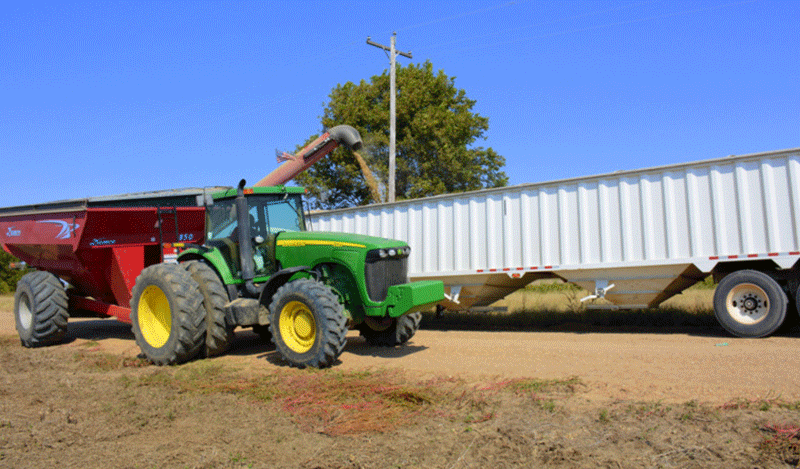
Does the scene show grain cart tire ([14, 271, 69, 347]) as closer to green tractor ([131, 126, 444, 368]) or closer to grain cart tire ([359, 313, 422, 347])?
green tractor ([131, 126, 444, 368])

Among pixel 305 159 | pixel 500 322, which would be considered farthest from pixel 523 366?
pixel 305 159

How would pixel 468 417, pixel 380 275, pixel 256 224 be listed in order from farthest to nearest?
pixel 256 224 < pixel 380 275 < pixel 468 417

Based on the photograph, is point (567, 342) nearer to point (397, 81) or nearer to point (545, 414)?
point (545, 414)

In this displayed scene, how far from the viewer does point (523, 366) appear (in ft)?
22.3

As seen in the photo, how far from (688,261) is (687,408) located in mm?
5294

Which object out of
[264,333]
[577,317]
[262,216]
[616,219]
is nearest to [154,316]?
[264,333]

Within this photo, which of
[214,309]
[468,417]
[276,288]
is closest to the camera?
[468,417]

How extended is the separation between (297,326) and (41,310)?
5213mm

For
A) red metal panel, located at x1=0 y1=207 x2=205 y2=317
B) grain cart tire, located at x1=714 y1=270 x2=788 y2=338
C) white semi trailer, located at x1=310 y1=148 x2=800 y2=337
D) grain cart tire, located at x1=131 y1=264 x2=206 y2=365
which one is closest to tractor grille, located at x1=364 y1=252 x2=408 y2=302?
grain cart tire, located at x1=131 y1=264 x2=206 y2=365

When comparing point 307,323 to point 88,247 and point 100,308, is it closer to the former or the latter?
point 88,247

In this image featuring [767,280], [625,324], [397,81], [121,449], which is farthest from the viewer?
[397,81]

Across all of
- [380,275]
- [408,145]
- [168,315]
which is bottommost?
[168,315]

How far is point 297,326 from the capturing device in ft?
23.0

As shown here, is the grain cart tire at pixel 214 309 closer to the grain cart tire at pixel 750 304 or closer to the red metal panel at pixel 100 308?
the red metal panel at pixel 100 308
